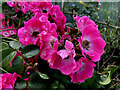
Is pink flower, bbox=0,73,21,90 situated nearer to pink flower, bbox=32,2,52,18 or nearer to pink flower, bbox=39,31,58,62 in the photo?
pink flower, bbox=39,31,58,62

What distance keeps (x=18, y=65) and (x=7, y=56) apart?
0.04m

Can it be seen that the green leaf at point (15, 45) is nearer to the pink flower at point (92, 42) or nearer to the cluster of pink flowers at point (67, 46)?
the cluster of pink flowers at point (67, 46)

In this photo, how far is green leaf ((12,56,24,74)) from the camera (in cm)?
32

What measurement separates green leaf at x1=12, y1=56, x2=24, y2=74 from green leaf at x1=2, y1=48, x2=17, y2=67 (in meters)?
0.02

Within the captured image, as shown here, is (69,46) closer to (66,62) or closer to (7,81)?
(66,62)

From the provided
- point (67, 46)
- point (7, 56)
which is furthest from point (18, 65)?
point (67, 46)

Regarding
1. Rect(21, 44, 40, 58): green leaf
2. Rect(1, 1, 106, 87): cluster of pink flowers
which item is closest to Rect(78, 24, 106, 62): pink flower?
Rect(1, 1, 106, 87): cluster of pink flowers

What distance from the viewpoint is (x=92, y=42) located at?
0.34m

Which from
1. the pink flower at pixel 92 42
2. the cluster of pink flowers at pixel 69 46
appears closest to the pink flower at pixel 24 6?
the cluster of pink flowers at pixel 69 46

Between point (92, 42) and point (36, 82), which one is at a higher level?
point (92, 42)

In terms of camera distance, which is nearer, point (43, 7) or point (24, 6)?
point (43, 7)

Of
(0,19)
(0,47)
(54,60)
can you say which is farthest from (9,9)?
(54,60)

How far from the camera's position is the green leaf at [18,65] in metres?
0.32

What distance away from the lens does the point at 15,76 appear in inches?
13.9
